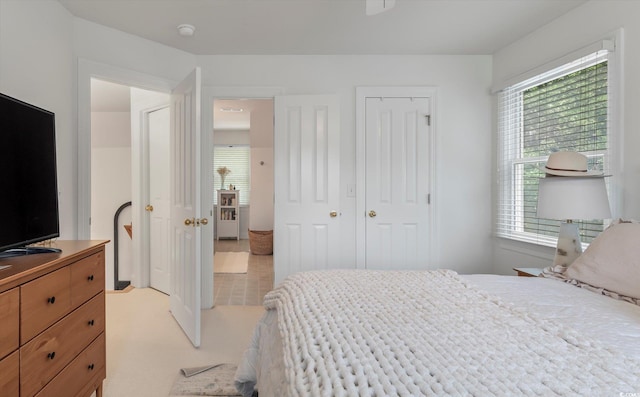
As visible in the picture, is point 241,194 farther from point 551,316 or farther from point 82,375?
point 551,316

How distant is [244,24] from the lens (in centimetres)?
266

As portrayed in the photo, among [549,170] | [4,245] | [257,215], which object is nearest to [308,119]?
[549,170]

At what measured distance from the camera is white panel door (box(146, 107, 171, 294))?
147 inches

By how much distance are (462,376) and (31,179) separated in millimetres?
1806

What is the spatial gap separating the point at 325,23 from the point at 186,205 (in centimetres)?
182

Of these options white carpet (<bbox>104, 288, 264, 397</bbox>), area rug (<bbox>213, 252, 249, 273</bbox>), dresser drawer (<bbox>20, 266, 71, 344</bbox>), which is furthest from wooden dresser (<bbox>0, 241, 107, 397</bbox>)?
area rug (<bbox>213, 252, 249, 273</bbox>)

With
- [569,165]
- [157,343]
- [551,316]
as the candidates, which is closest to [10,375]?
[157,343]

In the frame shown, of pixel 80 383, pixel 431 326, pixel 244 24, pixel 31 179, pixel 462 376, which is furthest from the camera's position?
pixel 244 24

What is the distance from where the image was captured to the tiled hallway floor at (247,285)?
3571 millimetres

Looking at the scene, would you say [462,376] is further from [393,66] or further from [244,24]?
[393,66]

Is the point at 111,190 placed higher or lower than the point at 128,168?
lower

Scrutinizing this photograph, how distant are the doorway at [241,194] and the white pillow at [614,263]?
9.26ft

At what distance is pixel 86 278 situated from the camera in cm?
165

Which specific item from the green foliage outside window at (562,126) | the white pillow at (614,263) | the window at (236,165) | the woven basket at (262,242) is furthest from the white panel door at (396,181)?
the window at (236,165)
